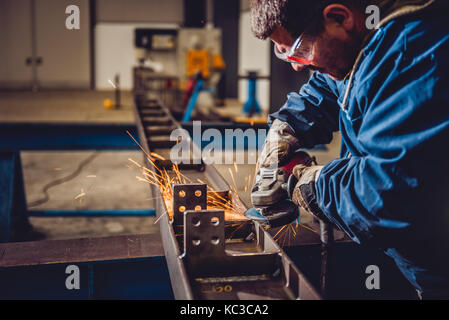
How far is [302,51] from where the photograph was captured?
114cm

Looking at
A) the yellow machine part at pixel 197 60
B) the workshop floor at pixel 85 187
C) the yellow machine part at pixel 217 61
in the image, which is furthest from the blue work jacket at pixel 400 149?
the yellow machine part at pixel 217 61

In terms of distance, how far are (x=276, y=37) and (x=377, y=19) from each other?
24 centimetres

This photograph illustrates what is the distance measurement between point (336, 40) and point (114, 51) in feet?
40.9

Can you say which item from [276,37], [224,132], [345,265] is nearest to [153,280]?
[345,265]

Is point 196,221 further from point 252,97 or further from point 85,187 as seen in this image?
point 252,97

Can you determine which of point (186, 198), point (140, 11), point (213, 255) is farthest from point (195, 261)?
point (140, 11)

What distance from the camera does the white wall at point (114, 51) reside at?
12672 millimetres

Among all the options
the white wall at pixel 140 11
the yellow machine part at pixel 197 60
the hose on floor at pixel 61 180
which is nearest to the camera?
the hose on floor at pixel 61 180

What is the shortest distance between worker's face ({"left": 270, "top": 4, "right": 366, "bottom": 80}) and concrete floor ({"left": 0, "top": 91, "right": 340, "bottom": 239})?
916 millimetres

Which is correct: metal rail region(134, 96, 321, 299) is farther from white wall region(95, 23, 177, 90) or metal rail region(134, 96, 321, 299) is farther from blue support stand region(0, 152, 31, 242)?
white wall region(95, 23, 177, 90)

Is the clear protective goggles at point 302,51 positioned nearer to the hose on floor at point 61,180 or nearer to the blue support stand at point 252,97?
the hose on floor at point 61,180

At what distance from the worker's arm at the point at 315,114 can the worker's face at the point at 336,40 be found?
0.41 meters

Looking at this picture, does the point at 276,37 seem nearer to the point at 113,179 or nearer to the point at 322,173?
the point at 322,173
